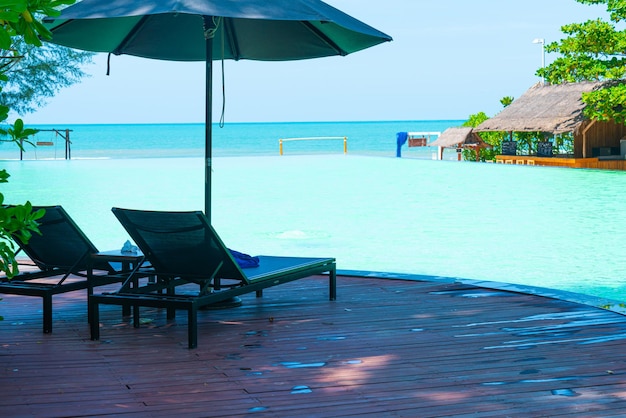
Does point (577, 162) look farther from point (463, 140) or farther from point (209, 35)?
point (209, 35)

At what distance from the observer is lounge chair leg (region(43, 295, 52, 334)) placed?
185 inches

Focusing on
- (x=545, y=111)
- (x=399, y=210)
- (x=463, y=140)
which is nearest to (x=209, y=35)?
(x=399, y=210)

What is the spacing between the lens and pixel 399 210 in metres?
15.3

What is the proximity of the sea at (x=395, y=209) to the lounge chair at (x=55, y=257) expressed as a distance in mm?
5416

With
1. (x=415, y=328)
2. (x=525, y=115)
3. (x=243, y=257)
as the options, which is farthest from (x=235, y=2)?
(x=525, y=115)

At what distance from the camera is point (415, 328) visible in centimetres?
481

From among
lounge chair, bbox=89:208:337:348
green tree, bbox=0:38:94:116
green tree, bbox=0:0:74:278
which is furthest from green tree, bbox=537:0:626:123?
green tree, bbox=0:0:74:278

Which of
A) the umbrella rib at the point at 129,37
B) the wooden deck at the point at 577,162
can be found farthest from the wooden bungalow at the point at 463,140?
the umbrella rib at the point at 129,37

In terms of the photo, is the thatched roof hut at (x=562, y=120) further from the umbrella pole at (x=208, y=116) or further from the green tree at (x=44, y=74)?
the umbrella pole at (x=208, y=116)

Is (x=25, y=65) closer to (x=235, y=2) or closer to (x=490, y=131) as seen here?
(x=490, y=131)

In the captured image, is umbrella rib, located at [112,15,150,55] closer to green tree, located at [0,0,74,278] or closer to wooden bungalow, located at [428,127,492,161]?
green tree, located at [0,0,74,278]

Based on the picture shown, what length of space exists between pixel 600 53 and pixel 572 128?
2465mm

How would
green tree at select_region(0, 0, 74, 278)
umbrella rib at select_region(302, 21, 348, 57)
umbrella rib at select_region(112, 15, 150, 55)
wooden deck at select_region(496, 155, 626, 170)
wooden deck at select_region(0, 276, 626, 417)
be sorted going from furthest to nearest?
wooden deck at select_region(496, 155, 626, 170) < umbrella rib at select_region(112, 15, 150, 55) < umbrella rib at select_region(302, 21, 348, 57) < wooden deck at select_region(0, 276, 626, 417) < green tree at select_region(0, 0, 74, 278)

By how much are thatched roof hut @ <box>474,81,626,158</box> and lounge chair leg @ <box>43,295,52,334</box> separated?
22685 millimetres
